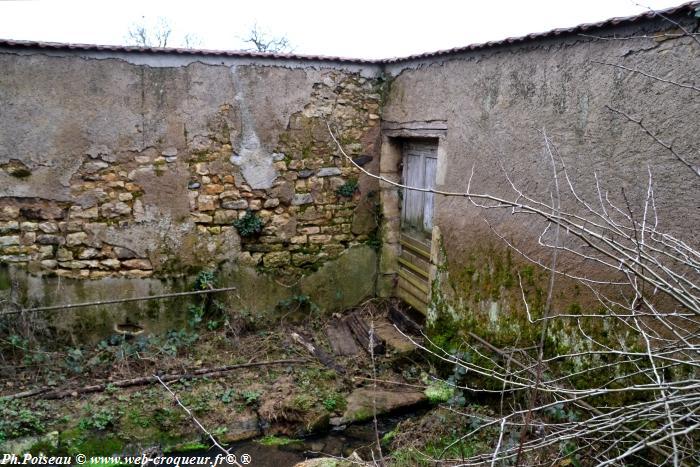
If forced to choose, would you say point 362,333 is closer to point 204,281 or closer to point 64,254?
point 204,281

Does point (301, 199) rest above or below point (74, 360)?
above

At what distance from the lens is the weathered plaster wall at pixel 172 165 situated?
192 inches

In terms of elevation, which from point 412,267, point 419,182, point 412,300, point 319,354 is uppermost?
point 419,182

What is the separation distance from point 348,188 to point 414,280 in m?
1.23

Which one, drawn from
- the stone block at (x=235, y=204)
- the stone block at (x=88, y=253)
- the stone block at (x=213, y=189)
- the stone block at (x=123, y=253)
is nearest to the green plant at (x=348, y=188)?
the stone block at (x=235, y=204)

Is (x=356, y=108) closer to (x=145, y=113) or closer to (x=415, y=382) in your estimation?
(x=145, y=113)

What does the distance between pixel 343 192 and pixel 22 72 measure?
124 inches

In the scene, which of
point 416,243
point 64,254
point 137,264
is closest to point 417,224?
point 416,243


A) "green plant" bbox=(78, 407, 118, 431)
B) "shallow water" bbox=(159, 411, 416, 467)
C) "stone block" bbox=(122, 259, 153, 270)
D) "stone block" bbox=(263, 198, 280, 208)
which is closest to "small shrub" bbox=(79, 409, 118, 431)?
"green plant" bbox=(78, 407, 118, 431)

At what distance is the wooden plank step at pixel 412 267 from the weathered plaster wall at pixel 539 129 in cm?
67

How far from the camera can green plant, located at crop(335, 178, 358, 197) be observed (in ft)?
19.7

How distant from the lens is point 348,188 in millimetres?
Result: 6027

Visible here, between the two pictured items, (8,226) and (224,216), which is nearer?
(8,226)

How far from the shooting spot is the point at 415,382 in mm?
5035
